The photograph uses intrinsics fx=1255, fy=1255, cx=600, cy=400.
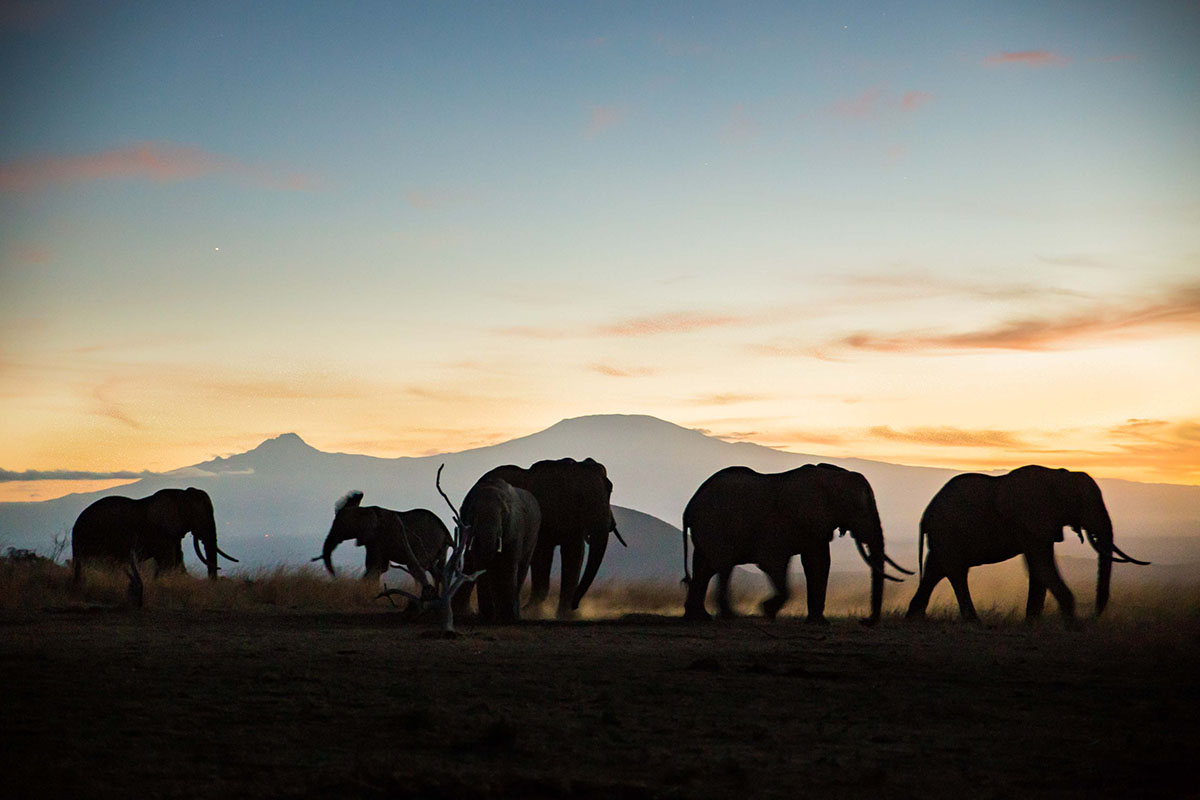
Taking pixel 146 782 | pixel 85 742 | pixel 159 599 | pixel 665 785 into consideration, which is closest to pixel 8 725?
pixel 85 742

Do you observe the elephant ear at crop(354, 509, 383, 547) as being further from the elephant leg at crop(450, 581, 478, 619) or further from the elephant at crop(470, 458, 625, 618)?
the elephant leg at crop(450, 581, 478, 619)

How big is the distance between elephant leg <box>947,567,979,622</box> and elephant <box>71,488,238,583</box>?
15080 mm

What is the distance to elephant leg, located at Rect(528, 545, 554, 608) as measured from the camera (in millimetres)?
22672

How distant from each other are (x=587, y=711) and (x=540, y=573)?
13238mm

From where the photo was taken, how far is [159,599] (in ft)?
67.9

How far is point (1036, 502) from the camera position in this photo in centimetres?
2081

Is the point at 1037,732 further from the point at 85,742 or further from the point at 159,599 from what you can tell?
the point at 159,599

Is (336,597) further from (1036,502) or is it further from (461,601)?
(1036,502)

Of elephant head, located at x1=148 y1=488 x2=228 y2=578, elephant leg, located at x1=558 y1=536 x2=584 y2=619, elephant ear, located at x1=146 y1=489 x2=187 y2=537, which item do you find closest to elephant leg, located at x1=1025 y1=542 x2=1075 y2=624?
elephant leg, located at x1=558 y1=536 x2=584 y2=619

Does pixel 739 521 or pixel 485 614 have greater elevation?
pixel 739 521

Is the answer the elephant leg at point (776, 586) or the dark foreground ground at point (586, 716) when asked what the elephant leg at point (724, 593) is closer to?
the elephant leg at point (776, 586)

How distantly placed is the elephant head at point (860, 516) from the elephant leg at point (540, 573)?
5.46m

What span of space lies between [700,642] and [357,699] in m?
5.84

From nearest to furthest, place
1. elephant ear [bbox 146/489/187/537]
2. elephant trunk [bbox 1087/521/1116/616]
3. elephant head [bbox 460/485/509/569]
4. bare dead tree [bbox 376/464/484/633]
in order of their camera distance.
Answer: bare dead tree [bbox 376/464/484/633] → elephant head [bbox 460/485/509/569] → elephant trunk [bbox 1087/521/1116/616] → elephant ear [bbox 146/489/187/537]
